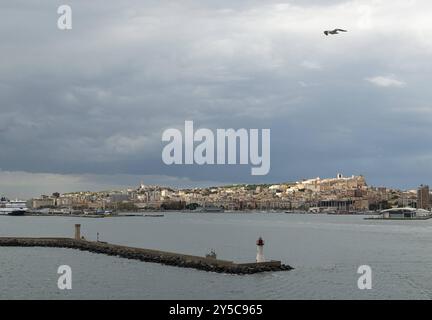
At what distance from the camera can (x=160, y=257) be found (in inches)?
1544

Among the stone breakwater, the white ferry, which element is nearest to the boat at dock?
the white ferry

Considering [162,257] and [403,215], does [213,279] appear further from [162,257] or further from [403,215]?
[403,215]

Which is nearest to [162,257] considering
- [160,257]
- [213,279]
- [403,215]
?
[160,257]

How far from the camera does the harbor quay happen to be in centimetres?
3306

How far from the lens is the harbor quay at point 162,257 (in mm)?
33062

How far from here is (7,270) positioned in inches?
1455

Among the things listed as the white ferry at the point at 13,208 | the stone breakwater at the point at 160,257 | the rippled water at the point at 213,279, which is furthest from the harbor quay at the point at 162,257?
the white ferry at the point at 13,208

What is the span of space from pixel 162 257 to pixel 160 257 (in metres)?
0.24

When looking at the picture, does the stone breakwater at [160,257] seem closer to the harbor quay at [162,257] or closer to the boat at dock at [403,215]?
the harbor quay at [162,257]
